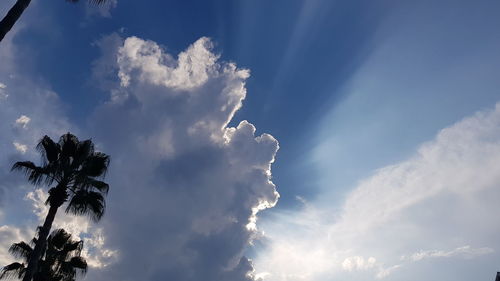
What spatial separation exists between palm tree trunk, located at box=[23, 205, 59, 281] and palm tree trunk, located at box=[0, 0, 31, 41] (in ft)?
36.3

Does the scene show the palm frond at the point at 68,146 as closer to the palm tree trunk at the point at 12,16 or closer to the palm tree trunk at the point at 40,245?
the palm tree trunk at the point at 40,245

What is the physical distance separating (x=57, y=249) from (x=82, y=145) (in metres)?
10.3

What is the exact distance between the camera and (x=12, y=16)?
43.6 ft

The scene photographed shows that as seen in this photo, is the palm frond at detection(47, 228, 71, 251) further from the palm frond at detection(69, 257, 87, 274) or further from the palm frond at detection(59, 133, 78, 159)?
the palm frond at detection(59, 133, 78, 159)

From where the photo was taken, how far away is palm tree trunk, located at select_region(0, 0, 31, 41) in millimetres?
12787

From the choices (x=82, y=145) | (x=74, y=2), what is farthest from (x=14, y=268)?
(x=74, y=2)

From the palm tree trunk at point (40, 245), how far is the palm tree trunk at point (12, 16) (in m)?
11.1

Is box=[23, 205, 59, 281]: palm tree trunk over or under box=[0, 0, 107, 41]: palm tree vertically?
under

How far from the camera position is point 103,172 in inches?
904

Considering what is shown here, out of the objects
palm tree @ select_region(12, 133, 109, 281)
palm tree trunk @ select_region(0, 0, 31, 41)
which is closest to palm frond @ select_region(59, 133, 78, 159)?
palm tree @ select_region(12, 133, 109, 281)

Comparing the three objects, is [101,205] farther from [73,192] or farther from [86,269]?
[86,269]

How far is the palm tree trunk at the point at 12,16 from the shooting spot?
12.8m

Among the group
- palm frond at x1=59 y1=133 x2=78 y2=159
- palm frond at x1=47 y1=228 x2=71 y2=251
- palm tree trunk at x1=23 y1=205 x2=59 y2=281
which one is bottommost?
palm tree trunk at x1=23 y1=205 x2=59 y2=281

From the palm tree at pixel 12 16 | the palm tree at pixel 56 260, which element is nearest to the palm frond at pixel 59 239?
the palm tree at pixel 56 260
